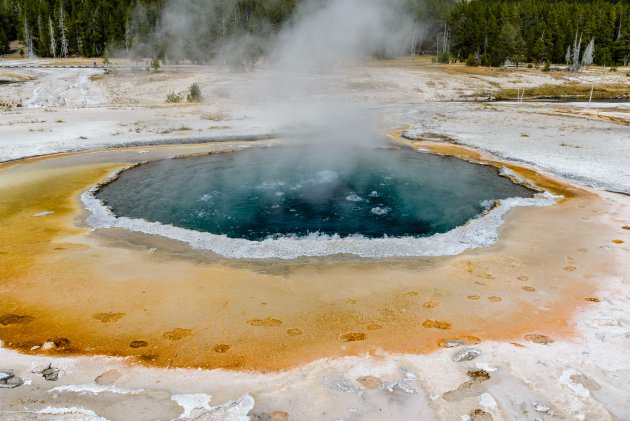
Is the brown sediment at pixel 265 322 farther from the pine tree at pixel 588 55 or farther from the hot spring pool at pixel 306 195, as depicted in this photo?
the pine tree at pixel 588 55

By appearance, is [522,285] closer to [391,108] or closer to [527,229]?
[527,229]

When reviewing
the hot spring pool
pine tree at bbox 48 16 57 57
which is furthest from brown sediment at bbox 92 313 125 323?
pine tree at bbox 48 16 57 57

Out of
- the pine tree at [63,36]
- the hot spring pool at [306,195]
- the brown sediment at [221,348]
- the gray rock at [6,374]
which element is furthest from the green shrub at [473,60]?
the gray rock at [6,374]

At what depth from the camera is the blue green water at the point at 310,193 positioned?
24.0ft

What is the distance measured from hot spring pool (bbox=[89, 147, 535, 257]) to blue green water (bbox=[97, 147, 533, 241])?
0.02 meters

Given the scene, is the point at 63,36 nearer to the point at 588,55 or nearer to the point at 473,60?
the point at 473,60

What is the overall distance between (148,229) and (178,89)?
65.8 feet

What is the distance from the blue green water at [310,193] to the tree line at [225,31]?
2313 centimetres

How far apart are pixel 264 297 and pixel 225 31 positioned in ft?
101

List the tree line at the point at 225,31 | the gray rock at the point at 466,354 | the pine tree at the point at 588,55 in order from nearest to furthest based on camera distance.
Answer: the gray rock at the point at 466,354, the tree line at the point at 225,31, the pine tree at the point at 588,55

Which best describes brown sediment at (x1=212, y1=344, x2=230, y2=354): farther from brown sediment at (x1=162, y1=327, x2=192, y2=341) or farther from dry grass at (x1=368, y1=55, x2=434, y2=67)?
dry grass at (x1=368, y1=55, x2=434, y2=67)

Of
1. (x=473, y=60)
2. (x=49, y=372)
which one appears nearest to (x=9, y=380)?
(x=49, y=372)

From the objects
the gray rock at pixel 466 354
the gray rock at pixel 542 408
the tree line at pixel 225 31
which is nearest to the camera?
the gray rock at pixel 542 408

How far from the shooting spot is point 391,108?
2138 centimetres
